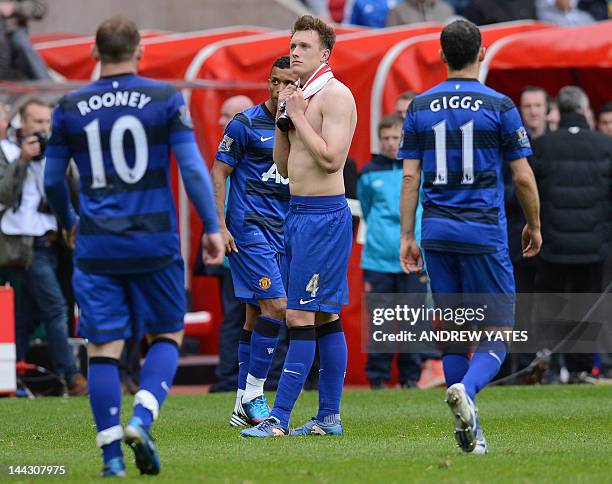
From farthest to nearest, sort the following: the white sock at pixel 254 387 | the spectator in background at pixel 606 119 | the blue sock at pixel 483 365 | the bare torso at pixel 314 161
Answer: the spectator in background at pixel 606 119 → the white sock at pixel 254 387 → the bare torso at pixel 314 161 → the blue sock at pixel 483 365

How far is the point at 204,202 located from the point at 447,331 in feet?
6.58

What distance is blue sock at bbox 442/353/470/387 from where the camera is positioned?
27.3 feet

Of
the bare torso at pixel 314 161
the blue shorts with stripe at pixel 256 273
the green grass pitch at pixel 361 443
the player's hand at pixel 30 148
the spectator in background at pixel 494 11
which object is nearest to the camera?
the green grass pitch at pixel 361 443

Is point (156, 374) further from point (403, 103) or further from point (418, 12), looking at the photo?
point (418, 12)

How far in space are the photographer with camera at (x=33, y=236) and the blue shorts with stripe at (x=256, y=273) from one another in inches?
140

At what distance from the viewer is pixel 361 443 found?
28.3 feet

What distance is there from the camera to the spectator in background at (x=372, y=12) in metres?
19.1

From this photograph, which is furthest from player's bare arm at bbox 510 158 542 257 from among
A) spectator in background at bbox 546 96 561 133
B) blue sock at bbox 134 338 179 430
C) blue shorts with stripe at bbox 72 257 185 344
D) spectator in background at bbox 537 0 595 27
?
spectator in background at bbox 537 0 595 27

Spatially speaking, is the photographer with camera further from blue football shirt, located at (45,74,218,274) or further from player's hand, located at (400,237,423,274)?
blue football shirt, located at (45,74,218,274)

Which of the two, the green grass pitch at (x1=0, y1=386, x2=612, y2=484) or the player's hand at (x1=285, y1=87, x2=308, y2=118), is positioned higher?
the player's hand at (x1=285, y1=87, x2=308, y2=118)

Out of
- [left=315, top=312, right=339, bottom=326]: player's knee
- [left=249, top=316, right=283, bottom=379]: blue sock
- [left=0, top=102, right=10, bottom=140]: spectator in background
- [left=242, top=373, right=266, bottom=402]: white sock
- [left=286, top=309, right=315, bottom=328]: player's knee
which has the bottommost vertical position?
[left=242, top=373, right=266, bottom=402]: white sock

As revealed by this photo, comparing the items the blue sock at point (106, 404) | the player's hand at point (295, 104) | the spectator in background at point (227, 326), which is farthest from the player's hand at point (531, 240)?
the spectator in background at point (227, 326)

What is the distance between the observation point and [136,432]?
6691mm

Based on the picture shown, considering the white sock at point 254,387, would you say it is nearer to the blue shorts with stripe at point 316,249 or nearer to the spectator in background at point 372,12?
the blue shorts with stripe at point 316,249
